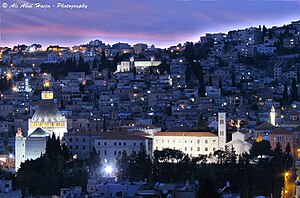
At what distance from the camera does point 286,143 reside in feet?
94.9

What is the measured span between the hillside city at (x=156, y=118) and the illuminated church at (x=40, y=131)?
0.05m

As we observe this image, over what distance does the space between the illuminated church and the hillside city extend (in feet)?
0.15

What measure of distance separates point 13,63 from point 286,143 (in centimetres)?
3081

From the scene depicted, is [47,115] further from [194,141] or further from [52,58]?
[52,58]

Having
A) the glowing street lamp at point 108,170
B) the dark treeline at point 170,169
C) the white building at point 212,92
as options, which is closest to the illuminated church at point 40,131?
the dark treeline at point 170,169

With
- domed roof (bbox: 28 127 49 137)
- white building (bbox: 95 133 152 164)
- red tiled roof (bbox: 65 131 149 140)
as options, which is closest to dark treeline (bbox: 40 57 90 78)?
red tiled roof (bbox: 65 131 149 140)

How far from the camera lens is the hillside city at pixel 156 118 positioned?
77.2 feet

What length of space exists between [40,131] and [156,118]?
6307mm

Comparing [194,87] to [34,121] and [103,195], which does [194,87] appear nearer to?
[34,121]

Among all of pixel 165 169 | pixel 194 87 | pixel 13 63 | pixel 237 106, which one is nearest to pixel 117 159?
pixel 165 169

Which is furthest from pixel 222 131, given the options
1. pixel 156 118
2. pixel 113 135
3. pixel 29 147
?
pixel 156 118

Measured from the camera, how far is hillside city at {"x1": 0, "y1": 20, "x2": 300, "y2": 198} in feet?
77.2

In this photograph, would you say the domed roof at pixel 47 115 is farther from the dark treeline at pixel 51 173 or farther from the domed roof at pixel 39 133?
the dark treeline at pixel 51 173

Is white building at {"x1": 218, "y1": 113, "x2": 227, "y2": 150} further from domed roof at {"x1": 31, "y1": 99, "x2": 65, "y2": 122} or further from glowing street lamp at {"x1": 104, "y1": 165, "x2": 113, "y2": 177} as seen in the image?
domed roof at {"x1": 31, "y1": 99, "x2": 65, "y2": 122}
